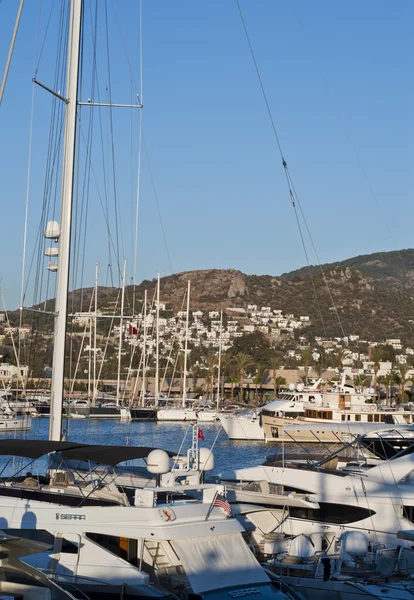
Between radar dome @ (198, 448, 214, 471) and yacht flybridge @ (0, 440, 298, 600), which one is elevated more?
radar dome @ (198, 448, 214, 471)

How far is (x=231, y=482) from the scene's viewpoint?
23062 mm

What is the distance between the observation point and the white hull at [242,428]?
6650 centimetres

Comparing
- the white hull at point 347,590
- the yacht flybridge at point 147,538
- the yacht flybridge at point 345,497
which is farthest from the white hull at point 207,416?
the yacht flybridge at point 147,538

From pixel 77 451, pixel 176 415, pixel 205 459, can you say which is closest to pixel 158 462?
pixel 77 451

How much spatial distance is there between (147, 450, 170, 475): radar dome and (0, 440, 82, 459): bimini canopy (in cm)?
194

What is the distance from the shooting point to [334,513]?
21.2 metres

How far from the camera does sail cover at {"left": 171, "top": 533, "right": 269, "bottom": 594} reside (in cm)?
1348

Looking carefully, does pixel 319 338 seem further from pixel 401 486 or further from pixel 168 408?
pixel 401 486

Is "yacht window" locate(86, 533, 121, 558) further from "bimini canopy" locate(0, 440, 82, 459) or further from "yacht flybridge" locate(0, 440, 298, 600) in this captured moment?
"bimini canopy" locate(0, 440, 82, 459)

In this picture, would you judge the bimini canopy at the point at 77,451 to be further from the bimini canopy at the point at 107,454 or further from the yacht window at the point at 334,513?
the yacht window at the point at 334,513

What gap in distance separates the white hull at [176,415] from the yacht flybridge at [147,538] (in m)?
66.4

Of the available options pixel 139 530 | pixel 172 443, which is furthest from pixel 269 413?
pixel 139 530

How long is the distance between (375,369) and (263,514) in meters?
89.9

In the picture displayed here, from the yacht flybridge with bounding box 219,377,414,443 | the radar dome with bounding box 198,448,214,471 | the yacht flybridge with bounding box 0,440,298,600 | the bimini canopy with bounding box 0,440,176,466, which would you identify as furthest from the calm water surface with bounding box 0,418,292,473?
the yacht flybridge with bounding box 0,440,298,600
